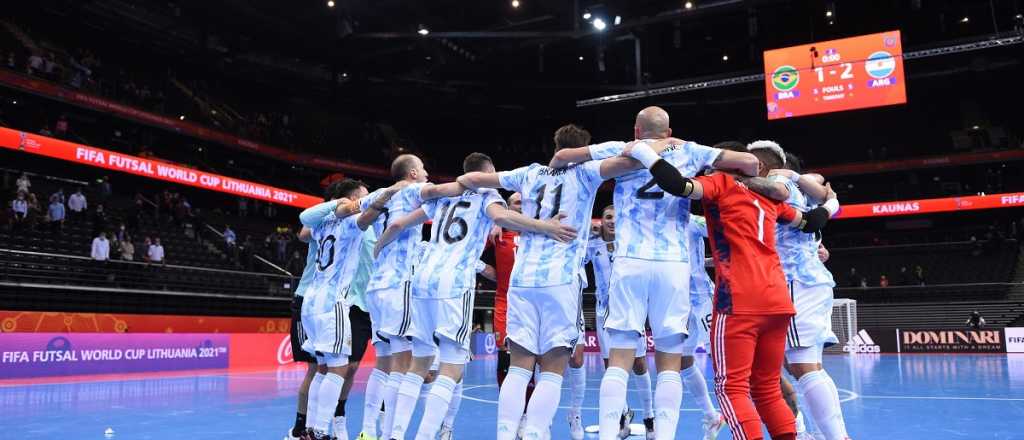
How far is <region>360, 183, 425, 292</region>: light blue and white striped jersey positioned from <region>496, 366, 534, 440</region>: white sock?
168cm

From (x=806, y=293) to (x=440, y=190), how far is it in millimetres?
2599

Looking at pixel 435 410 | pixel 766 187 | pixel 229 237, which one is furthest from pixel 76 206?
pixel 766 187

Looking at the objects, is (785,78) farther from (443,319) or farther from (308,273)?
(443,319)

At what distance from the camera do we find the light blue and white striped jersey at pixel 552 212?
4441 millimetres

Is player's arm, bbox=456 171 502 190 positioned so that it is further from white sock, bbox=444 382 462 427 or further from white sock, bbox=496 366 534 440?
white sock, bbox=444 382 462 427

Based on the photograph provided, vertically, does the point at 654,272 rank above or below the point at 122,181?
below

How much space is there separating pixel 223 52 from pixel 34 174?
9.02 metres

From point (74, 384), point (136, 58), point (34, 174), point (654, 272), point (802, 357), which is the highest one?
point (136, 58)

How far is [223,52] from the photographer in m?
30.8

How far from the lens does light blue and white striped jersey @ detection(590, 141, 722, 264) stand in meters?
4.27

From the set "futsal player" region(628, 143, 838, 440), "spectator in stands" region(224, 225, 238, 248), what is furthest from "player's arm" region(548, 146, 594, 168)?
"spectator in stands" region(224, 225, 238, 248)

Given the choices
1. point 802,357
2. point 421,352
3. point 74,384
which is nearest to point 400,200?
point 421,352

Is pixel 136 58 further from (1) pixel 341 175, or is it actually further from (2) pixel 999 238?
(2) pixel 999 238

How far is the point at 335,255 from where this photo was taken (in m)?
6.20
